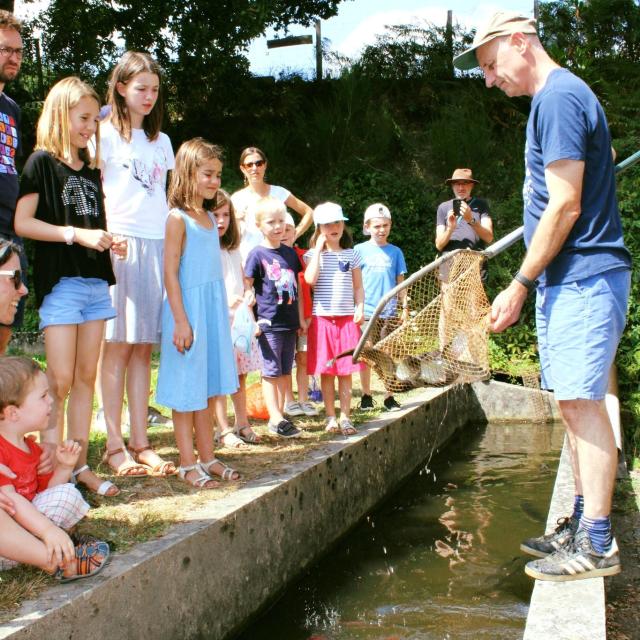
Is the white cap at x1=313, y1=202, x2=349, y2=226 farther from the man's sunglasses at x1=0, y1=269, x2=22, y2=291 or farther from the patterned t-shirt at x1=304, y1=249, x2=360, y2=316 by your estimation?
the man's sunglasses at x1=0, y1=269, x2=22, y2=291

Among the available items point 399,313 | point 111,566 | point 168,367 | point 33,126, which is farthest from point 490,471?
point 33,126

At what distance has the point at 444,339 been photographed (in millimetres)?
4707

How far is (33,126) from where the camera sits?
13.5m

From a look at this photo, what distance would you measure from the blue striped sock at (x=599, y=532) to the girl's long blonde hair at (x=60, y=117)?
3033 mm

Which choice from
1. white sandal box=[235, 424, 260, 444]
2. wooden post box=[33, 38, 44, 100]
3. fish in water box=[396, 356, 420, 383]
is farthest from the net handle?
wooden post box=[33, 38, 44, 100]

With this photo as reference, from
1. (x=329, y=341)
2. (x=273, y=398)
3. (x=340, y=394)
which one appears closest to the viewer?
(x=273, y=398)

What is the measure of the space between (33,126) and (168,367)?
10.4m

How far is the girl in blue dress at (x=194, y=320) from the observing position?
14.6 ft

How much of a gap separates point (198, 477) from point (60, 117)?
2009 mm

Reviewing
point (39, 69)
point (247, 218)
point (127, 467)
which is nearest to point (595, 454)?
point (127, 467)

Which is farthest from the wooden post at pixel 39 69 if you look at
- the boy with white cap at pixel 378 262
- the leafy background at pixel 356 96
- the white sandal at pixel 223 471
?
the white sandal at pixel 223 471

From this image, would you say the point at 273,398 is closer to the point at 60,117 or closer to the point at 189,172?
the point at 189,172

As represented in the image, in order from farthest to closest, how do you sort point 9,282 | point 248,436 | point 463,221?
point 463,221
point 248,436
point 9,282

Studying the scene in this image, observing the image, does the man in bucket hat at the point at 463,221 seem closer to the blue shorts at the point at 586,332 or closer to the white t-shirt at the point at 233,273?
the white t-shirt at the point at 233,273
